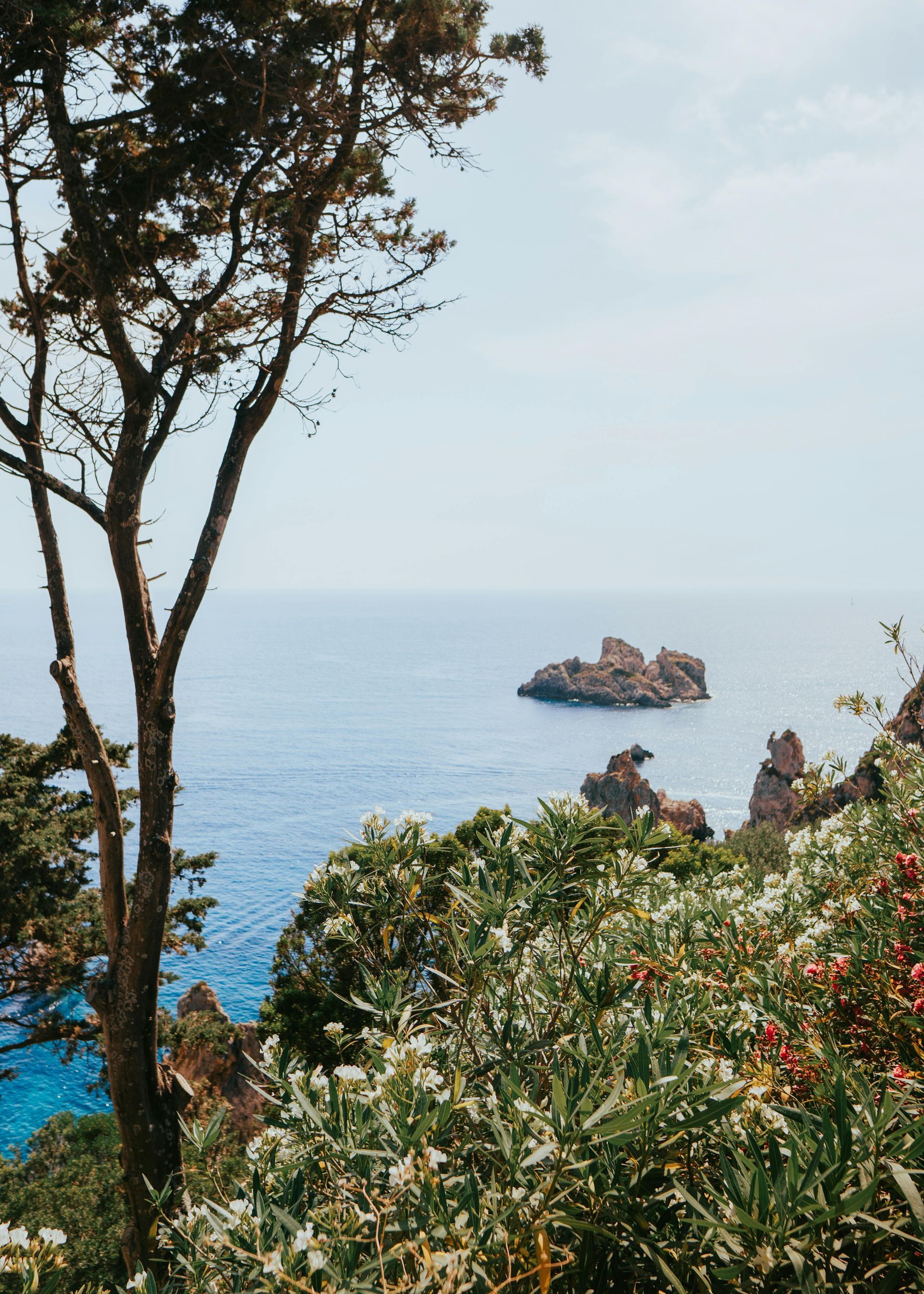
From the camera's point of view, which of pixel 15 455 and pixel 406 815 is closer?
pixel 406 815

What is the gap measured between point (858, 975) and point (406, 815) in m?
1.99

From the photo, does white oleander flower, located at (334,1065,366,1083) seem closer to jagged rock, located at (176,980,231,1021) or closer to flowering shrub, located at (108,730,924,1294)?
flowering shrub, located at (108,730,924,1294)

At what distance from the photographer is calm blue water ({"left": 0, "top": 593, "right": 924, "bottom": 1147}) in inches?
1209

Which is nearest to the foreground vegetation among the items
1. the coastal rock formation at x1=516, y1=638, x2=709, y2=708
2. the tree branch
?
the tree branch

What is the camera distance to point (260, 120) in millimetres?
5590

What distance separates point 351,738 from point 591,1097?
56982 millimetres

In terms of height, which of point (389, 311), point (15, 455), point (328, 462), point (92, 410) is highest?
point (328, 462)

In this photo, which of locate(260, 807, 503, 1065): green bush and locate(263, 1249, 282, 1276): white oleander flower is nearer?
locate(263, 1249, 282, 1276): white oleander flower

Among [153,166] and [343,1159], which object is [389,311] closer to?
[153,166]

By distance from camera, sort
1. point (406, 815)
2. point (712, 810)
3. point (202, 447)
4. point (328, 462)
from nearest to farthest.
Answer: point (406, 815) < point (202, 447) < point (712, 810) < point (328, 462)

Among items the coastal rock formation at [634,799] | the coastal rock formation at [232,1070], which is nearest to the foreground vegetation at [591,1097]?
the coastal rock formation at [232,1070]

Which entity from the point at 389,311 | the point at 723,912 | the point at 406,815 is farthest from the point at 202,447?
the point at 723,912

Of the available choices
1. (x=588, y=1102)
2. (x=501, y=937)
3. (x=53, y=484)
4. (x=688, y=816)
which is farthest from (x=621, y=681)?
(x=588, y=1102)

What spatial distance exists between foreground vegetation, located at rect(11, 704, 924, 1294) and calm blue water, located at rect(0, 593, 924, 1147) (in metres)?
9.03
